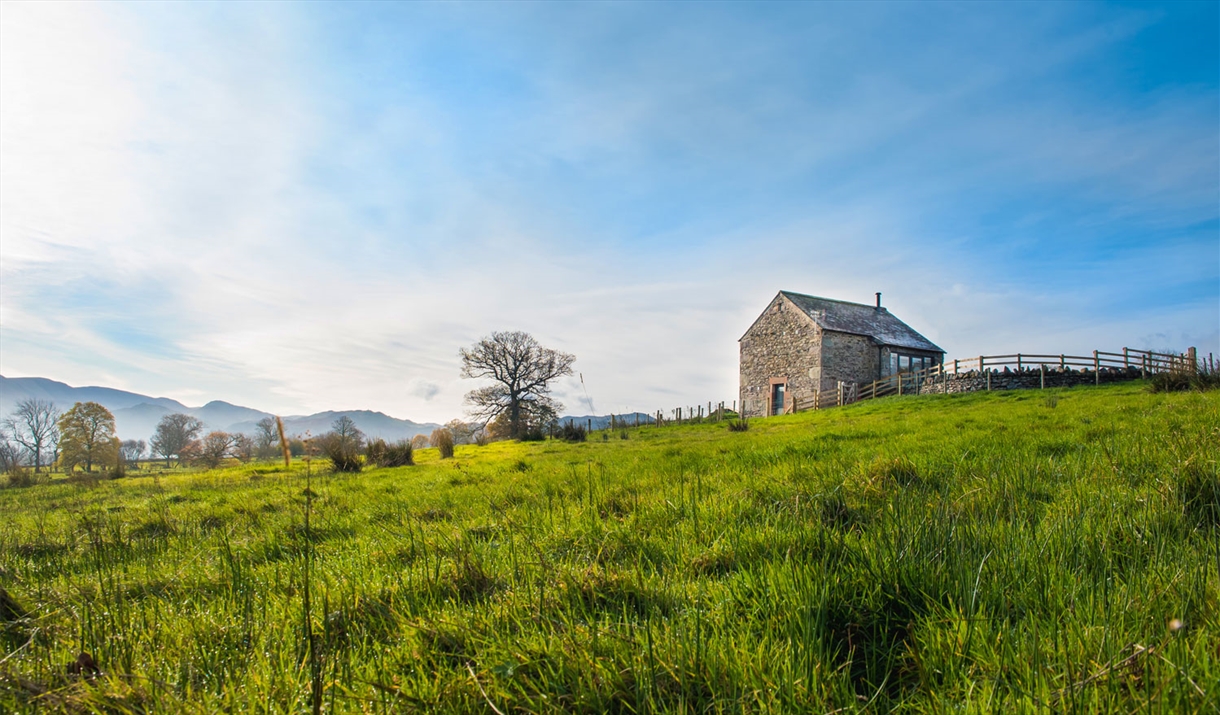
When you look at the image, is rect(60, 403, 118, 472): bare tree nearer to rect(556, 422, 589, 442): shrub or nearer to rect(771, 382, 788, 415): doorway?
rect(556, 422, 589, 442): shrub

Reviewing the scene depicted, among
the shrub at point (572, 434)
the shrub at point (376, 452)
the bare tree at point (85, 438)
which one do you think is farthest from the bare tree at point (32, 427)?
the shrub at point (572, 434)

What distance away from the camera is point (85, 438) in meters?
57.0

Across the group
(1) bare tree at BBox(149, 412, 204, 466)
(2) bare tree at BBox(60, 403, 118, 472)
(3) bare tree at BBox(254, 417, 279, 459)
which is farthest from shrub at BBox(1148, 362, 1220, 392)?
(1) bare tree at BBox(149, 412, 204, 466)

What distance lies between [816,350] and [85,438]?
243 feet

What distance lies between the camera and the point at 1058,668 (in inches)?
72.0

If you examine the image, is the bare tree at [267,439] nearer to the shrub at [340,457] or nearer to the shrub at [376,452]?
the shrub at [340,457]

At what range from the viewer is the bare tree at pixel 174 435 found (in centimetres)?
7581

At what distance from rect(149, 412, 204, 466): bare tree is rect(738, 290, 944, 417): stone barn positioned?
244 ft

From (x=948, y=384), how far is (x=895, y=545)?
4056cm

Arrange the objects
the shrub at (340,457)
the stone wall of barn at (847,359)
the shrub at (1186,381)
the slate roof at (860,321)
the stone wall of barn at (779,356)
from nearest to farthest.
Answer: the shrub at (1186,381) < the shrub at (340,457) < the stone wall of barn at (847,359) < the stone wall of barn at (779,356) < the slate roof at (860,321)

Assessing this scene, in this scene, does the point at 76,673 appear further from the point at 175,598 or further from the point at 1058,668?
the point at 1058,668

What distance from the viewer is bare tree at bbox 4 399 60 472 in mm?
71750

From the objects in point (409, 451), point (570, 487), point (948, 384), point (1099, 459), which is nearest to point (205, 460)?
point (409, 451)

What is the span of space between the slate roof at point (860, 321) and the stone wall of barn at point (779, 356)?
118 centimetres
